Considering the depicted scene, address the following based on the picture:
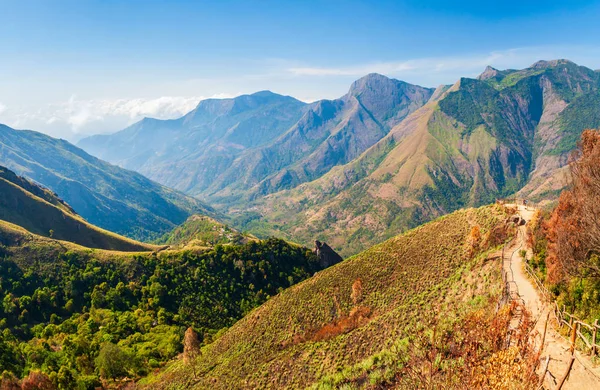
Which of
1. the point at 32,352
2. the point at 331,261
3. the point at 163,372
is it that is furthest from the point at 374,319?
the point at 331,261

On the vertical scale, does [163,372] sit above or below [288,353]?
below

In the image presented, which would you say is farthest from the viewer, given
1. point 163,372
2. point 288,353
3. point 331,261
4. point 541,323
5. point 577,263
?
point 331,261

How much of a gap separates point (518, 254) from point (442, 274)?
10.7 metres

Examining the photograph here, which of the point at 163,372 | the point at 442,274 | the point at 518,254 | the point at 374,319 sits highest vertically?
the point at 518,254

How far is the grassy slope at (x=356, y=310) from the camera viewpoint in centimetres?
4044

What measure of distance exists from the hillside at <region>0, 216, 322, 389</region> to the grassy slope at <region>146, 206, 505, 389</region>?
19.3 metres

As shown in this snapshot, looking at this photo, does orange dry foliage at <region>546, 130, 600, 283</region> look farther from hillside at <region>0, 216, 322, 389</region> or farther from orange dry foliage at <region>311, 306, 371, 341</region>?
hillside at <region>0, 216, 322, 389</region>

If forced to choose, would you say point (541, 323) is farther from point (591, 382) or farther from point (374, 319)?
point (374, 319)

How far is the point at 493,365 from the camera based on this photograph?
53.1 feet

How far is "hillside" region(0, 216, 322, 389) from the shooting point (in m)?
73.6

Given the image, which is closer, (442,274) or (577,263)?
(577,263)

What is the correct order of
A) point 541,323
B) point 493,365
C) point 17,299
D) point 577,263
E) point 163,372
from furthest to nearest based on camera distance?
1. point 17,299
2. point 163,372
3. point 577,263
4. point 541,323
5. point 493,365

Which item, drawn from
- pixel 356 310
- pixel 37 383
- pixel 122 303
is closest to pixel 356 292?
pixel 356 310

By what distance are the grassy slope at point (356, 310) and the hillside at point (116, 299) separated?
19.3 meters
